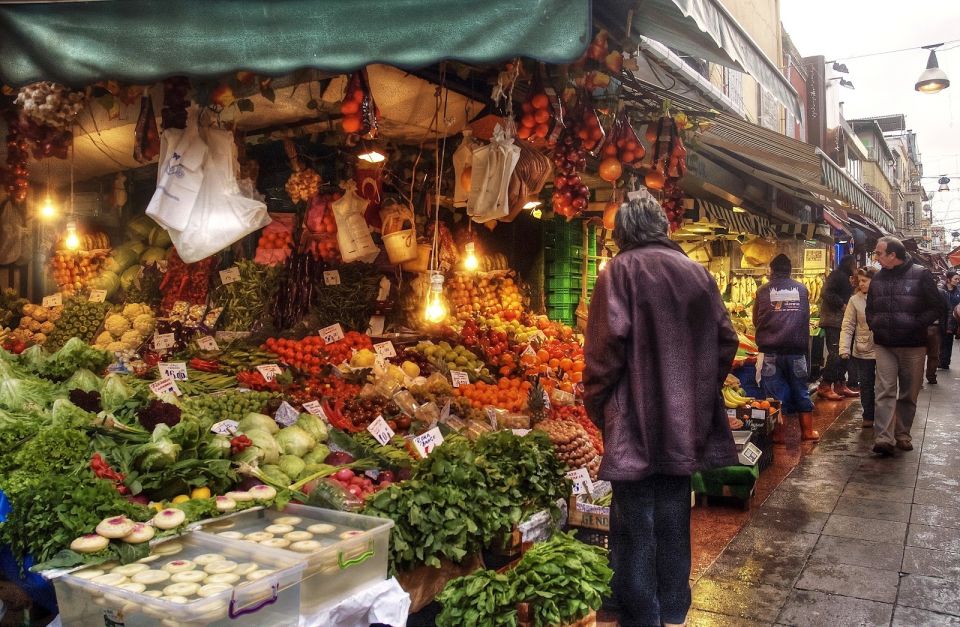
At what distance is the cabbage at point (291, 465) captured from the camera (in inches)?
164

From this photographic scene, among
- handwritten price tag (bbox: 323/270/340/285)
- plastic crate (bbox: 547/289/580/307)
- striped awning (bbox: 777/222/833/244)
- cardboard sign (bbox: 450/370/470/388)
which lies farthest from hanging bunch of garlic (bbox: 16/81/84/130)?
striped awning (bbox: 777/222/833/244)

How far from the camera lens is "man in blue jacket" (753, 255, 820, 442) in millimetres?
8016

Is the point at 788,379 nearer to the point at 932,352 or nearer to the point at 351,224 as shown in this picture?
the point at 351,224

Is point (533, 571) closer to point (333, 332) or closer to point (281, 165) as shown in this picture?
point (333, 332)

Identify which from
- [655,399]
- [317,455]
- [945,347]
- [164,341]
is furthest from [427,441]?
[945,347]

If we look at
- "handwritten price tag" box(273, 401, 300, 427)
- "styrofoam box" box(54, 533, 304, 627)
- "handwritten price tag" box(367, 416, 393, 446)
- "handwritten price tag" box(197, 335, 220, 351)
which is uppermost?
"handwritten price tag" box(197, 335, 220, 351)

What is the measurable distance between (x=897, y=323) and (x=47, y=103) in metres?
7.54

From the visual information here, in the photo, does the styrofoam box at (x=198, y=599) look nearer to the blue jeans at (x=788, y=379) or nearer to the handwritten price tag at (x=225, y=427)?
the handwritten price tag at (x=225, y=427)

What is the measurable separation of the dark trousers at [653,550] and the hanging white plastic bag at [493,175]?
233cm

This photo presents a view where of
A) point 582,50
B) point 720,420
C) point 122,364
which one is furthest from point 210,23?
point 122,364

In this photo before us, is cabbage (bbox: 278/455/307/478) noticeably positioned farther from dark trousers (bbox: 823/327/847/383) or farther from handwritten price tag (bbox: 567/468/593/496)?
dark trousers (bbox: 823/327/847/383)

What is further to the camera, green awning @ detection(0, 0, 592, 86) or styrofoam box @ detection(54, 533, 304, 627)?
green awning @ detection(0, 0, 592, 86)

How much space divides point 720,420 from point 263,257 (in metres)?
4.92

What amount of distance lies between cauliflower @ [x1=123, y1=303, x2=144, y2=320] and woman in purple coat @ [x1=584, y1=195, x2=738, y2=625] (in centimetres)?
549
